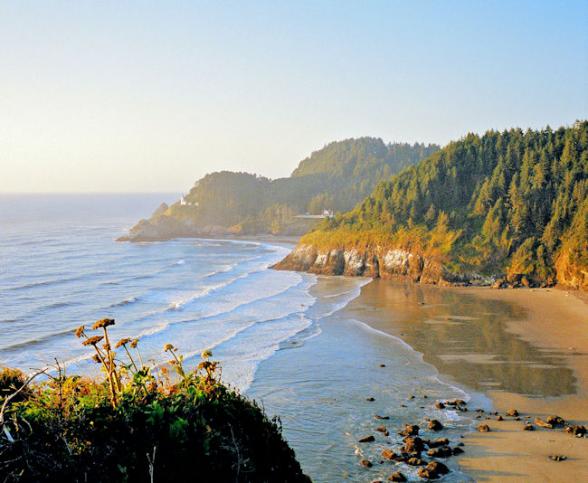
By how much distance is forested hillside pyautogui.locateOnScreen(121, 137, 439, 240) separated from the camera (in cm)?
13600

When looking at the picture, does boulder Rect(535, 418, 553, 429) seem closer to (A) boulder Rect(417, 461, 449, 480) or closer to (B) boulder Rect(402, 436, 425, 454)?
(B) boulder Rect(402, 436, 425, 454)

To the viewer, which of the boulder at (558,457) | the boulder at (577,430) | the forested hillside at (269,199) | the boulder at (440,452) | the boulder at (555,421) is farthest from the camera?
the forested hillside at (269,199)

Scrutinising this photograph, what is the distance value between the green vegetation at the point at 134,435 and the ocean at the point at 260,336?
10.2 meters

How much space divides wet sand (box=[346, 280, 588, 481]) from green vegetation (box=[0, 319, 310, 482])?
475 inches

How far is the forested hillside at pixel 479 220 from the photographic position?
61.8 m

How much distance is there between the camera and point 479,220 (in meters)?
70.8

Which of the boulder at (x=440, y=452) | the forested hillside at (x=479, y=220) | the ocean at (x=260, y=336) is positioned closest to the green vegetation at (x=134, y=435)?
the ocean at (x=260, y=336)

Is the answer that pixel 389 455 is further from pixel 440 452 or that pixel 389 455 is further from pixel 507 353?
pixel 507 353

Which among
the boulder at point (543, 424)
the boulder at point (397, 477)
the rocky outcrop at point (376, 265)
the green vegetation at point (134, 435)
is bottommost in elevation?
the boulder at point (397, 477)

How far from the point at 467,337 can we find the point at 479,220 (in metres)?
34.8

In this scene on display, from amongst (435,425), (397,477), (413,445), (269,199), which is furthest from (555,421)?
(269,199)

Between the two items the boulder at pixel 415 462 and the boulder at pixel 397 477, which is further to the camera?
the boulder at pixel 415 462

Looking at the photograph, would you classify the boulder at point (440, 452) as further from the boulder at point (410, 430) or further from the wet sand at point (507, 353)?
the boulder at point (410, 430)

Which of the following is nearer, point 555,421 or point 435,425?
point 435,425
